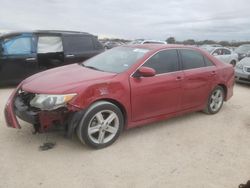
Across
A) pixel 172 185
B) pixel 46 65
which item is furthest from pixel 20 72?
pixel 172 185

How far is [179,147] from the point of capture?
4.32m

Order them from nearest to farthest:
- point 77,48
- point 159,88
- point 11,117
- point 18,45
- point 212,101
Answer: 1. point 11,117
2. point 159,88
3. point 212,101
4. point 18,45
5. point 77,48

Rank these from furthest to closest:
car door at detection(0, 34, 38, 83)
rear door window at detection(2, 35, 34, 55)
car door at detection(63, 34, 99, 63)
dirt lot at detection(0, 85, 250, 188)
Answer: car door at detection(63, 34, 99, 63), rear door window at detection(2, 35, 34, 55), car door at detection(0, 34, 38, 83), dirt lot at detection(0, 85, 250, 188)

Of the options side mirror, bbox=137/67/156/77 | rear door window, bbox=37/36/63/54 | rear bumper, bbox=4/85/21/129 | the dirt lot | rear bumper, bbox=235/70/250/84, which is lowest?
the dirt lot

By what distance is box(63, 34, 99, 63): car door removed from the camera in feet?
29.2

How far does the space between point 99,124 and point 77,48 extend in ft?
18.1

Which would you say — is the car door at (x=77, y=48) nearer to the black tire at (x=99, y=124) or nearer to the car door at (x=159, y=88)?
the car door at (x=159, y=88)

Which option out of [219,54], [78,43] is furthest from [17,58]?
[219,54]

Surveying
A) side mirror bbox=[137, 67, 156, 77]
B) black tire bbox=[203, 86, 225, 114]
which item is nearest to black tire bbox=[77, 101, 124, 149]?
side mirror bbox=[137, 67, 156, 77]

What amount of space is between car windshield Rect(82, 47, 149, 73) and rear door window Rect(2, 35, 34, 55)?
3692 millimetres

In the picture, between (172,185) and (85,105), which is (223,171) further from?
(85,105)

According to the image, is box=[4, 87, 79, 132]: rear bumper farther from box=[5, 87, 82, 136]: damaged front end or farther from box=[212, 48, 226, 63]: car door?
box=[212, 48, 226, 63]: car door

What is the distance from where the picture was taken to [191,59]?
5398 mm

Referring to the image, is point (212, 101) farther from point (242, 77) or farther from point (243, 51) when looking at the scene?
point (243, 51)
